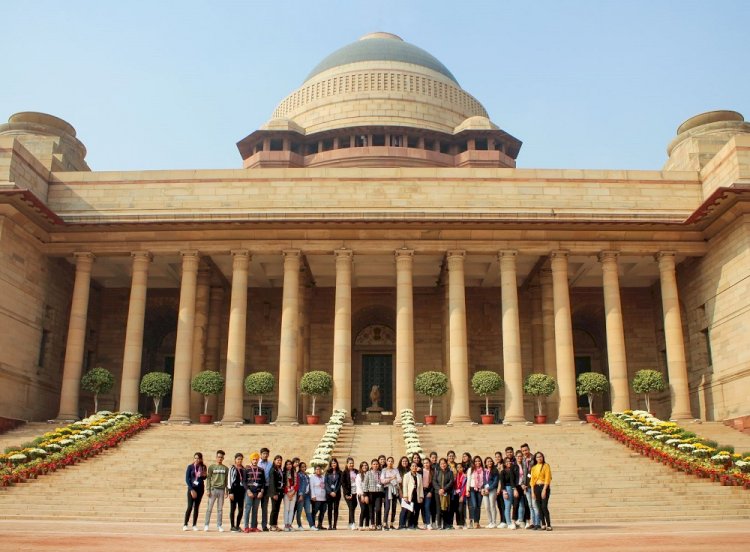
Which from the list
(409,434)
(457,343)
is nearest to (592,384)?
(457,343)

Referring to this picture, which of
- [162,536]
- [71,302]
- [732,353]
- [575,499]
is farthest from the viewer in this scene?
[71,302]

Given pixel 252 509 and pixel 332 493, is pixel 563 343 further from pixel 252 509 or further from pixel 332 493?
pixel 252 509

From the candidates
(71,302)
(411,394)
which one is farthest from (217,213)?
(411,394)

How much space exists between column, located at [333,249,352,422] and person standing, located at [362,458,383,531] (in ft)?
46.6

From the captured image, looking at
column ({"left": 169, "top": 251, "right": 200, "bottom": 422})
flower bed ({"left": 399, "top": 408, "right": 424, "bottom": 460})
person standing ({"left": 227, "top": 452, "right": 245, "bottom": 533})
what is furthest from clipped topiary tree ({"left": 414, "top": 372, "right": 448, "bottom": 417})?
person standing ({"left": 227, "top": 452, "right": 245, "bottom": 533})

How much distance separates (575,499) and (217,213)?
2144 cm

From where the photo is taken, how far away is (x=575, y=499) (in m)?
20.9

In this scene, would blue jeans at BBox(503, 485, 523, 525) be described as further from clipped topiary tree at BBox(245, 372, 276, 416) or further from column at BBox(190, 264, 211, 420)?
column at BBox(190, 264, 211, 420)

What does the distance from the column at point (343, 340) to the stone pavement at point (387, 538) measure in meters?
15.6

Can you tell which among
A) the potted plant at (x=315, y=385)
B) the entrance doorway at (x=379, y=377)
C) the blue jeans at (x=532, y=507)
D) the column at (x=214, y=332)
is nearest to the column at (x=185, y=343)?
the column at (x=214, y=332)

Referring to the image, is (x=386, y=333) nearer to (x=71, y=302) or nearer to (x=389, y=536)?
(x=71, y=302)

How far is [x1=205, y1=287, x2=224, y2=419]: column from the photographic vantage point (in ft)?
126

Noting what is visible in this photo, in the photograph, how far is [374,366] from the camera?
140 ft

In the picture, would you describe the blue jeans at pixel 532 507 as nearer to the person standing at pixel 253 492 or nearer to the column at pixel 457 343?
the person standing at pixel 253 492
